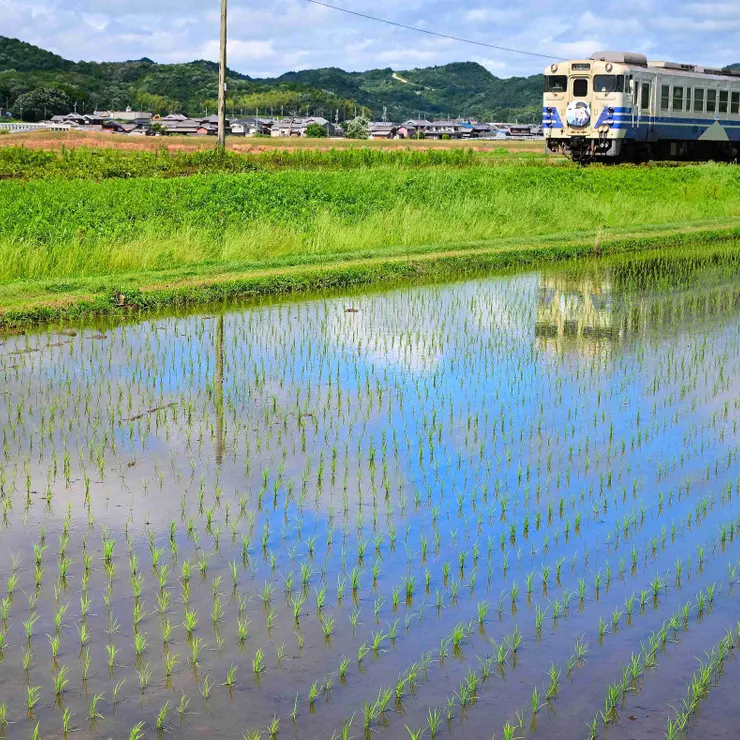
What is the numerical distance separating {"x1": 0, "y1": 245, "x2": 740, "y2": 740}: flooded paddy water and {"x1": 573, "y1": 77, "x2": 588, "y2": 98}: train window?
26580mm

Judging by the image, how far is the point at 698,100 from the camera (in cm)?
4153

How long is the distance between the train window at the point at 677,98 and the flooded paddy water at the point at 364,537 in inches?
1152

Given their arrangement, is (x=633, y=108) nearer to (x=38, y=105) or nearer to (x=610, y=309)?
(x=610, y=309)

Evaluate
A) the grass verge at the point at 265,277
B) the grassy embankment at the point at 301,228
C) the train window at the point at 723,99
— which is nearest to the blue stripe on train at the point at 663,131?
the train window at the point at 723,99

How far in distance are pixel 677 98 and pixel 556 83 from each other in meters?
4.50

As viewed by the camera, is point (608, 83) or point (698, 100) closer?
point (608, 83)

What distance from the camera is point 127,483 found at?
317 inches

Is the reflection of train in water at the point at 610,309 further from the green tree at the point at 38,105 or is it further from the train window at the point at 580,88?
the green tree at the point at 38,105

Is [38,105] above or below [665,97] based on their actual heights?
above

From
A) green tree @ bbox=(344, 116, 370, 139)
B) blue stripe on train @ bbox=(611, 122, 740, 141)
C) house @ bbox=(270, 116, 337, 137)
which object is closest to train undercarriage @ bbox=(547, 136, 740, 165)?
blue stripe on train @ bbox=(611, 122, 740, 141)

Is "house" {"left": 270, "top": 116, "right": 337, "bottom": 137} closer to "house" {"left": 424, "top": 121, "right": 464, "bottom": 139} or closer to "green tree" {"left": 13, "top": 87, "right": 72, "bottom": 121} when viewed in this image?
"house" {"left": 424, "top": 121, "right": 464, "bottom": 139}

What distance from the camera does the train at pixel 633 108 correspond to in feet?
123

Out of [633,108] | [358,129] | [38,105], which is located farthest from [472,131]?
[633,108]

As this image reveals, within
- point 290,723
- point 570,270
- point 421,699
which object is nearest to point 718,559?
point 421,699
